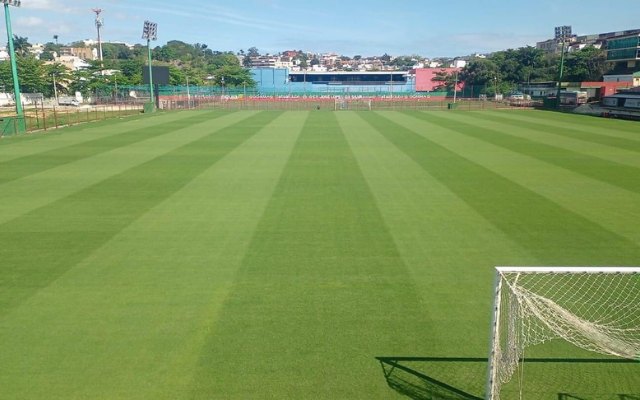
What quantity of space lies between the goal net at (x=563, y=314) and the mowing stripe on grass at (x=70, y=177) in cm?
1233

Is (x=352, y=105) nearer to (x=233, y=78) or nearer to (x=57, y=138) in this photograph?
(x=57, y=138)

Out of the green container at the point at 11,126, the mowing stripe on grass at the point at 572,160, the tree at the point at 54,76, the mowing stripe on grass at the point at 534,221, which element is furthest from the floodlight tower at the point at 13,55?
the tree at the point at 54,76

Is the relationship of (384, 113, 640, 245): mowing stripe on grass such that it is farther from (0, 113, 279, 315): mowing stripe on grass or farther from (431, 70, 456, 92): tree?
(431, 70, 456, 92): tree

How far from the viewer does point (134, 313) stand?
7.75 meters

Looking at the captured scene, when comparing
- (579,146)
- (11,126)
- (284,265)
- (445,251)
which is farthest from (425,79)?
(284,265)

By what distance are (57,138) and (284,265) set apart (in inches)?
1049

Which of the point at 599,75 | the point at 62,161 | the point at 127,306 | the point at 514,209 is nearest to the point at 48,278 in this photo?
the point at 127,306

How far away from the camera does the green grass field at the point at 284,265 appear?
6.23 meters

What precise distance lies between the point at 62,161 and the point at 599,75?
107 m

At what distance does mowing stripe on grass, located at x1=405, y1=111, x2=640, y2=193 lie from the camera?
17750 millimetres

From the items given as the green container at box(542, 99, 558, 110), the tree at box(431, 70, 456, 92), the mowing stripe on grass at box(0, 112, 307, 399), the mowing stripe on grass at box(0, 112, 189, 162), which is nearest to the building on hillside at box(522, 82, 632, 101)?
the green container at box(542, 99, 558, 110)

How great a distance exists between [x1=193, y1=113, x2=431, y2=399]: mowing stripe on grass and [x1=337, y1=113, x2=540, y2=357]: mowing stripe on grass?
0.31 metres

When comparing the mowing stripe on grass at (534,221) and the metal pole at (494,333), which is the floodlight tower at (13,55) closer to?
the mowing stripe on grass at (534,221)

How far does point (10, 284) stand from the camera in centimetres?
876
